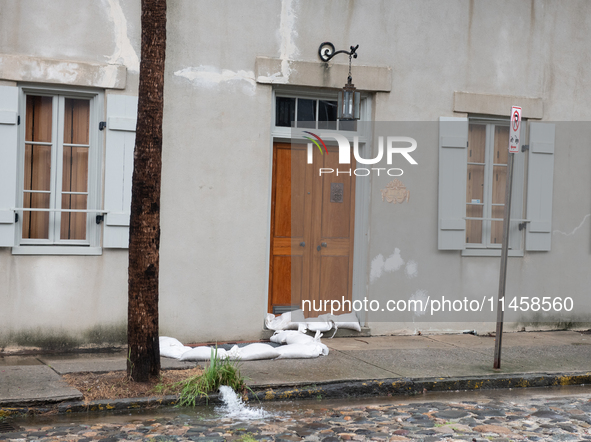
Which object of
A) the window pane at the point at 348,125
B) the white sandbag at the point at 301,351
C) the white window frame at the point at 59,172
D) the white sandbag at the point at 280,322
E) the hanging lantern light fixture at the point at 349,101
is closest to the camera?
Answer: the white sandbag at the point at 301,351

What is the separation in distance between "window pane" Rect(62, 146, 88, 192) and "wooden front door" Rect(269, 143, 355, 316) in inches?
87.8

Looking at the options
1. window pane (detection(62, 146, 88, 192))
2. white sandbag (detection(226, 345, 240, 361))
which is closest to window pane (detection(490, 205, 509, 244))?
white sandbag (detection(226, 345, 240, 361))

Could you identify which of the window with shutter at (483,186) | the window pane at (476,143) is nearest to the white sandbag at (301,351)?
the window with shutter at (483,186)

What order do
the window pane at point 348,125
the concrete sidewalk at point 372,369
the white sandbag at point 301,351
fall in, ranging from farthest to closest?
the window pane at point 348,125 < the white sandbag at point 301,351 < the concrete sidewalk at point 372,369

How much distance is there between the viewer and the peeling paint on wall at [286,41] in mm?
7945

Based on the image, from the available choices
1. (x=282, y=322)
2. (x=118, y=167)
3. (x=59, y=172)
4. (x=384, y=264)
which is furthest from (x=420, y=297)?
(x=59, y=172)

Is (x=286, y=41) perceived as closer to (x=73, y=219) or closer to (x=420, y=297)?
(x=73, y=219)

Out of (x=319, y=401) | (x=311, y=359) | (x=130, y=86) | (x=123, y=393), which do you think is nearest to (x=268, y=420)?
(x=319, y=401)

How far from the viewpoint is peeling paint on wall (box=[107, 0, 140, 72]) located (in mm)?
7316

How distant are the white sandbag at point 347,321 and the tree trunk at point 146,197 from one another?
320 centimetres

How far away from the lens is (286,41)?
7996 millimetres

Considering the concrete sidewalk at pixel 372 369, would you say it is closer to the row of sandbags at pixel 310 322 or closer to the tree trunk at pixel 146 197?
the row of sandbags at pixel 310 322

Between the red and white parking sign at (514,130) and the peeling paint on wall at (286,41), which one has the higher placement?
the peeling paint on wall at (286,41)

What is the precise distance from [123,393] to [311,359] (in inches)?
86.0
